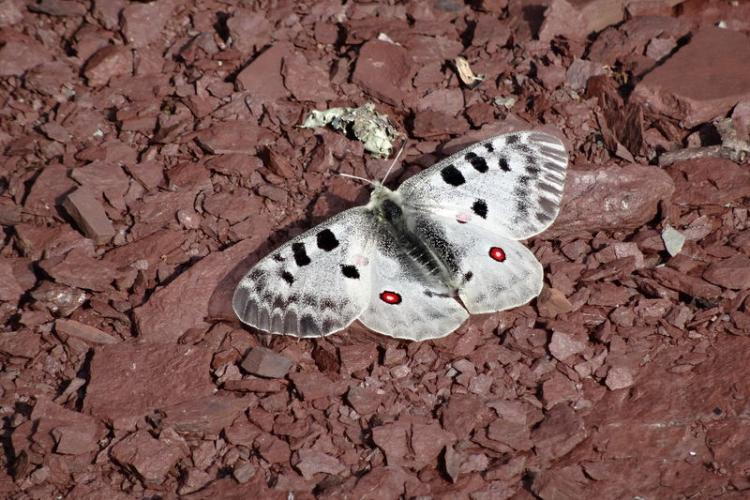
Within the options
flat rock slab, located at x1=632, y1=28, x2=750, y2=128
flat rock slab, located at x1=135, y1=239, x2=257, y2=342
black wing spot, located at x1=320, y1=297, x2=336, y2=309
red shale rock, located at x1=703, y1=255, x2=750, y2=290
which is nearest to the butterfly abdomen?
black wing spot, located at x1=320, y1=297, x2=336, y2=309

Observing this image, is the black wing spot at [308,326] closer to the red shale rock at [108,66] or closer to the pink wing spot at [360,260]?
the pink wing spot at [360,260]

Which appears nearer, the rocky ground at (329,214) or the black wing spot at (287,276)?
the rocky ground at (329,214)

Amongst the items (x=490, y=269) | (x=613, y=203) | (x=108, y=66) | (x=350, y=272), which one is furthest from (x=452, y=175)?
(x=108, y=66)

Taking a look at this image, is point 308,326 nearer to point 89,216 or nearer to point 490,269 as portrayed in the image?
point 490,269

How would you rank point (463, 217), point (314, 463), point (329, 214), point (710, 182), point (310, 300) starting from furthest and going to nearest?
point (329, 214)
point (710, 182)
point (463, 217)
point (310, 300)
point (314, 463)

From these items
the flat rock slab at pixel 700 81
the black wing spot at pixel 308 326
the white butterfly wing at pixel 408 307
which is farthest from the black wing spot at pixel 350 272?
the flat rock slab at pixel 700 81

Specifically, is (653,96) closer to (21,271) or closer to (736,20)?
(736,20)

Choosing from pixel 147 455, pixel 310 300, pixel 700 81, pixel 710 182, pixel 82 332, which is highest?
pixel 700 81

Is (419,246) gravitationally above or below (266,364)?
above

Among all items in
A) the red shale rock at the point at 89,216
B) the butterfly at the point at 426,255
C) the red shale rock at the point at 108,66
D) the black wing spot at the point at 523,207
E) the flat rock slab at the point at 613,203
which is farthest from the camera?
the red shale rock at the point at 108,66
